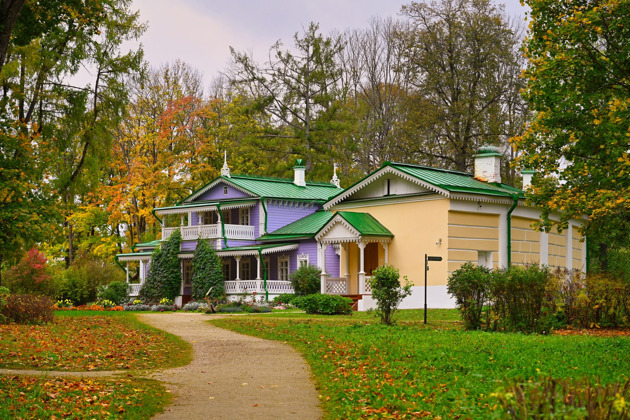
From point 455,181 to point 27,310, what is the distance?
16.8 meters

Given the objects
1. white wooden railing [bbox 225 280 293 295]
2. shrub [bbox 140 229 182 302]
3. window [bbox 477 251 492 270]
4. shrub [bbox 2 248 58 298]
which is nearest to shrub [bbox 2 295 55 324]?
shrub [bbox 2 248 58 298]

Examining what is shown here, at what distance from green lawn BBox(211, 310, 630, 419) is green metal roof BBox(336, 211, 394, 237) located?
1159cm

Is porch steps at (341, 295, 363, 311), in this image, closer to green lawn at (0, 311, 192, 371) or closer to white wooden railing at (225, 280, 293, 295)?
white wooden railing at (225, 280, 293, 295)

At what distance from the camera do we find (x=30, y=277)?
34656 mm

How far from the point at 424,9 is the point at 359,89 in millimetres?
7750

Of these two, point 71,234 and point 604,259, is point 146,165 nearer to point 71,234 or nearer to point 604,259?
point 71,234

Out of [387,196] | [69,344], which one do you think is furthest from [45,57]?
[387,196]

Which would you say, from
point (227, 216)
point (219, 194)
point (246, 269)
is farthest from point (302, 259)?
point (219, 194)

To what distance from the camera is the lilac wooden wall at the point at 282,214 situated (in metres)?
39.2

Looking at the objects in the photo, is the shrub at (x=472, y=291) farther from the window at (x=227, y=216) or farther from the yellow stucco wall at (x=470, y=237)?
the window at (x=227, y=216)

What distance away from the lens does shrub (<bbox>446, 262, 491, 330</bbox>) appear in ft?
57.5

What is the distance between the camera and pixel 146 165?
1773 inches

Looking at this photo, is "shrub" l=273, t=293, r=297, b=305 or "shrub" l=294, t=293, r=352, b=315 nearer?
"shrub" l=294, t=293, r=352, b=315

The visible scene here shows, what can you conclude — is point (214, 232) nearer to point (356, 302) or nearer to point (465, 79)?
point (356, 302)
